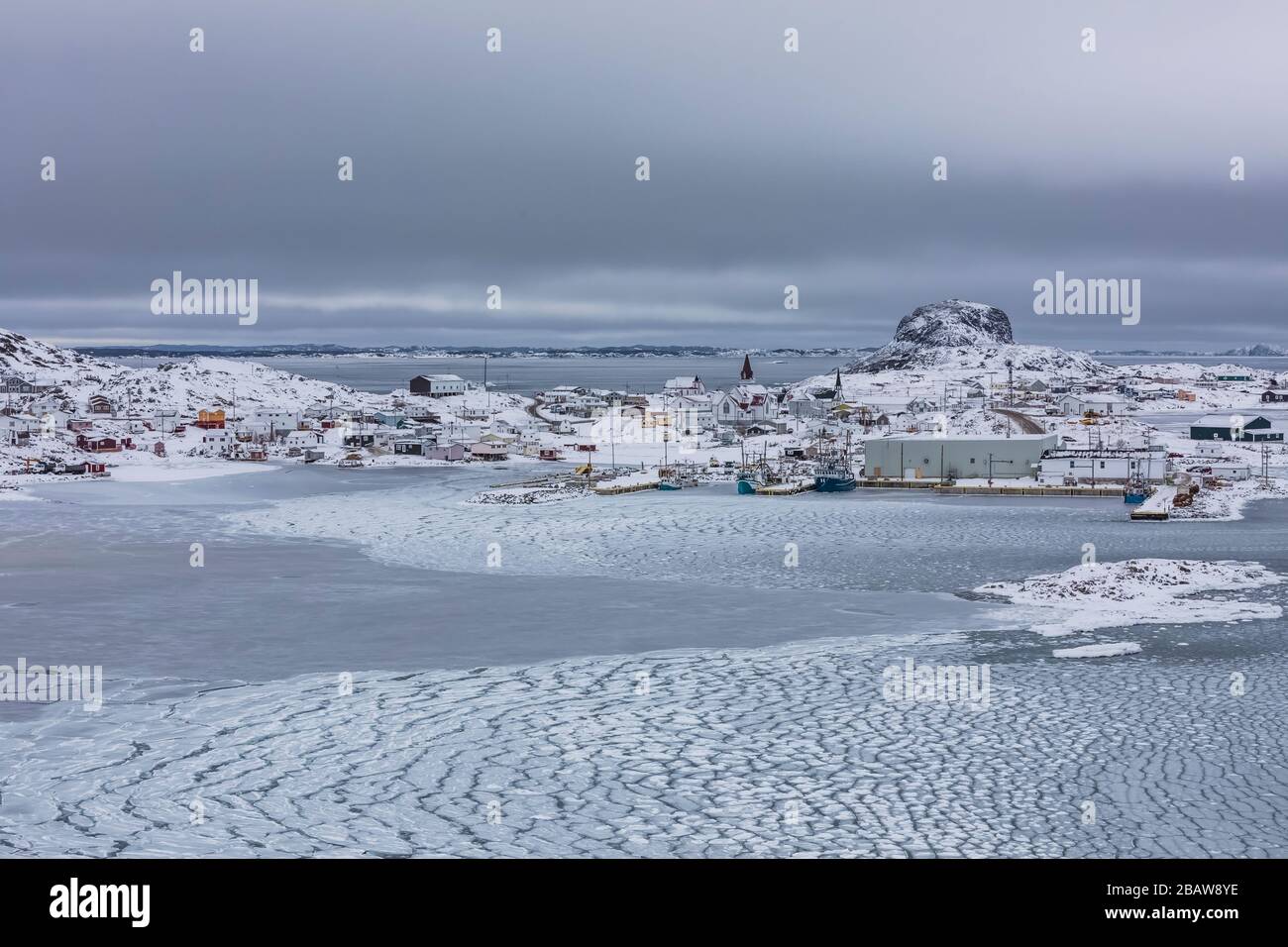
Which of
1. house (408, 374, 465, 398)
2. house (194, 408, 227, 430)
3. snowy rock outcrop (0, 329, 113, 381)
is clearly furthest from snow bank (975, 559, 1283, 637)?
snowy rock outcrop (0, 329, 113, 381)

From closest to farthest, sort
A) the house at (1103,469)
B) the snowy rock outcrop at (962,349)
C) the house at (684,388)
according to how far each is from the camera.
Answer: the house at (1103,469) < the house at (684,388) < the snowy rock outcrop at (962,349)

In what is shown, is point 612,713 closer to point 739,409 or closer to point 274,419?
point 274,419

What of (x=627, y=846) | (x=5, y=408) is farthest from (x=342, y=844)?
(x=5, y=408)

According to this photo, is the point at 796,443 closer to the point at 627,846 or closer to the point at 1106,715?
the point at 1106,715

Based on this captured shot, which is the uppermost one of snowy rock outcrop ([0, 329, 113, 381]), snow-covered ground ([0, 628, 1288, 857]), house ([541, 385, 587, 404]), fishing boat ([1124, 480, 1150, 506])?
snowy rock outcrop ([0, 329, 113, 381])

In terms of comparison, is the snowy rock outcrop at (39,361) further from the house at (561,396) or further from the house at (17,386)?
the house at (561,396)

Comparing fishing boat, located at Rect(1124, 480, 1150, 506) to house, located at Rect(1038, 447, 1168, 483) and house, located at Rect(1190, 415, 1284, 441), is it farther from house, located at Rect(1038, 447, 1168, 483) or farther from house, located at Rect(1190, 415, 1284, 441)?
house, located at Rect(1190, 415, 1284, 441)

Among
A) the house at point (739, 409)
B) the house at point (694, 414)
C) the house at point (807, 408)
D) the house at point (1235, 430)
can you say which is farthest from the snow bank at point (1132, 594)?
the house at point (807, 408)
